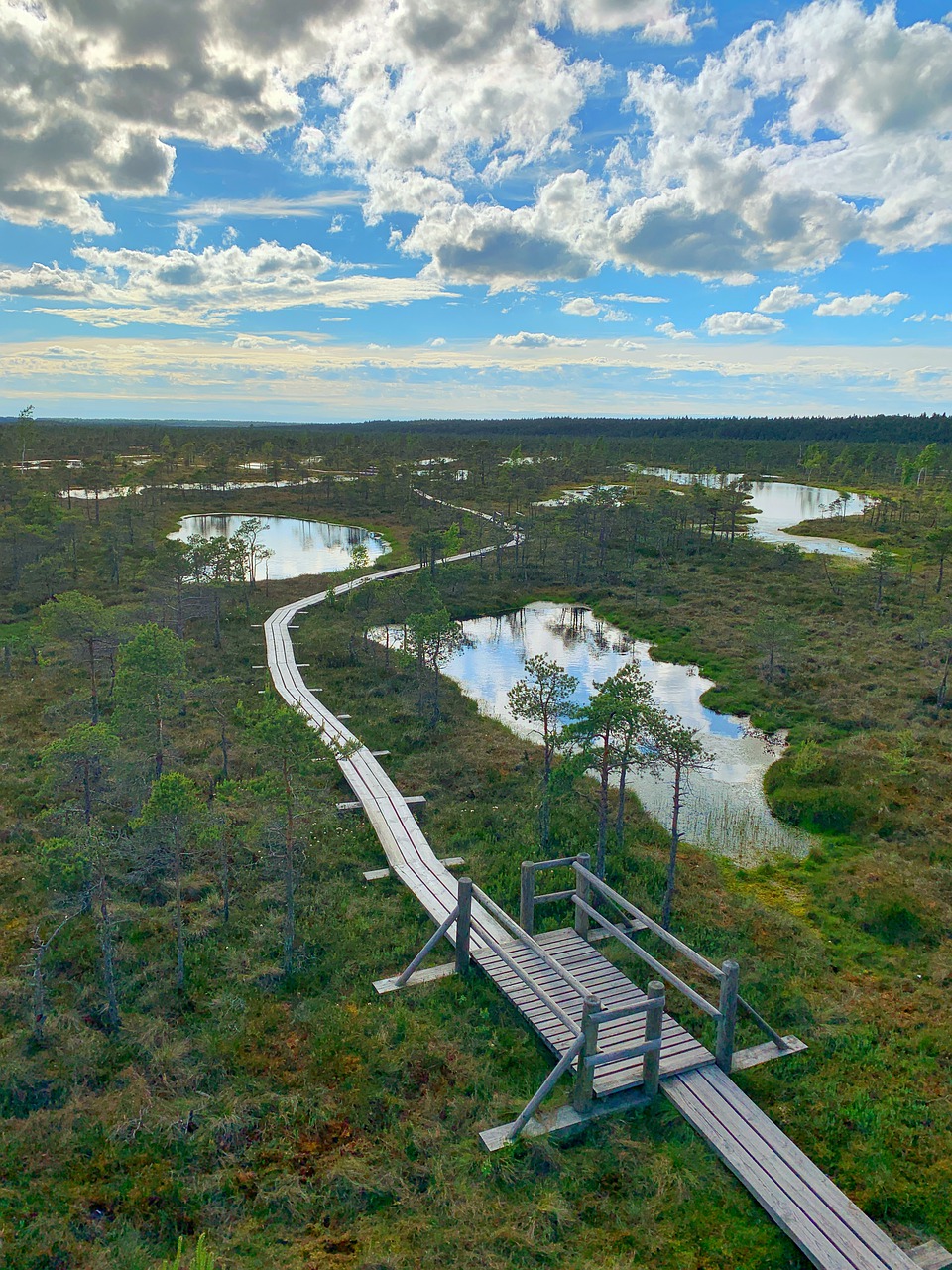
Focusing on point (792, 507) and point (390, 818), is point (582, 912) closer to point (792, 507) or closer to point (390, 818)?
point (390, 818)

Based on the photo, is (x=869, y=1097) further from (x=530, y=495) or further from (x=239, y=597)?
(x=530, y=495)

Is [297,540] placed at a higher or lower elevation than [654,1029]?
higher

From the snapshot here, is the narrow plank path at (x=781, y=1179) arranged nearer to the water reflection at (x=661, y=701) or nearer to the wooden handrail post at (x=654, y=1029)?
the wooden handrail post at (x=654, y=1029)

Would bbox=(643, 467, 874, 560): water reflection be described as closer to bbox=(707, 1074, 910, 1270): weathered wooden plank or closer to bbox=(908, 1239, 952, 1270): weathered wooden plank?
bbox=(707, 1074, 910, 1270): weathered wooden plank

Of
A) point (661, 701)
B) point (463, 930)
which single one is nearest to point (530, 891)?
point (463, 930)

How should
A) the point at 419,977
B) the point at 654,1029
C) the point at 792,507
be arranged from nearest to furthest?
1. the point at 654,1029
2. the point at 419,977
3. the point at 792,507

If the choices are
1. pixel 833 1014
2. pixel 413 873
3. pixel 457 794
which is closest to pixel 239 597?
pixel 457 794

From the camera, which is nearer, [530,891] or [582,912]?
[530,891]
